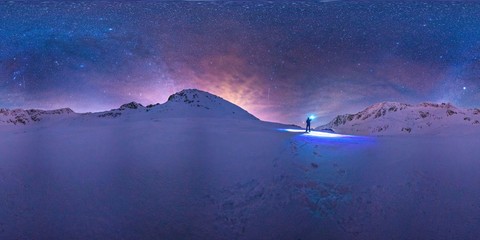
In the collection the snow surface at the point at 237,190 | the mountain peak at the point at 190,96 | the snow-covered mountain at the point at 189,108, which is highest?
the mountain peak at the point at 190,96

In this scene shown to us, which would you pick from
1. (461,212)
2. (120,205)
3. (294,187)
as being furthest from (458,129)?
(120,205)

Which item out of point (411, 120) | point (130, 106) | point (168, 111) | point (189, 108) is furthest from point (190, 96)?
point (411, 120)

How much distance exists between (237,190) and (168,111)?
17.4 meters

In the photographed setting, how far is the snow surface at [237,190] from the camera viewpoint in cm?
820

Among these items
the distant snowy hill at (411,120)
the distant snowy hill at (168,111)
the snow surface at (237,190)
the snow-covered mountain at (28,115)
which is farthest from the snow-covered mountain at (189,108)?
the snow surface at (237,190)

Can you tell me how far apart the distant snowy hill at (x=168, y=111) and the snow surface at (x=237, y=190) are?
12.3 metres

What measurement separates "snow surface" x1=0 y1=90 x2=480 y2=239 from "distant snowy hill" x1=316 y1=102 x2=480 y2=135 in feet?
39.5

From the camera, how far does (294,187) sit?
989 cm

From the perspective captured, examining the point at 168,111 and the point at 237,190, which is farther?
the point at 168,111

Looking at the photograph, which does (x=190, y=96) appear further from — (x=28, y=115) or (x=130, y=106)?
(x=28, y=115)

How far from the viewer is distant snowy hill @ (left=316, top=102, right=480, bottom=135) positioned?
24.4 meters

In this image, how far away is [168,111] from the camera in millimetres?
26203

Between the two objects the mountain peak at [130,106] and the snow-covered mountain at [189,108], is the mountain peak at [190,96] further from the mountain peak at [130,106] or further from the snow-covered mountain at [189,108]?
the mountain peak at [130,106]

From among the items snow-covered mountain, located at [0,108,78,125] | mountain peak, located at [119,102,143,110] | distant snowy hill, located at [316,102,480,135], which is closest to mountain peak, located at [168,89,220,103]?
mountain peak, located at [119,102,143,110]
